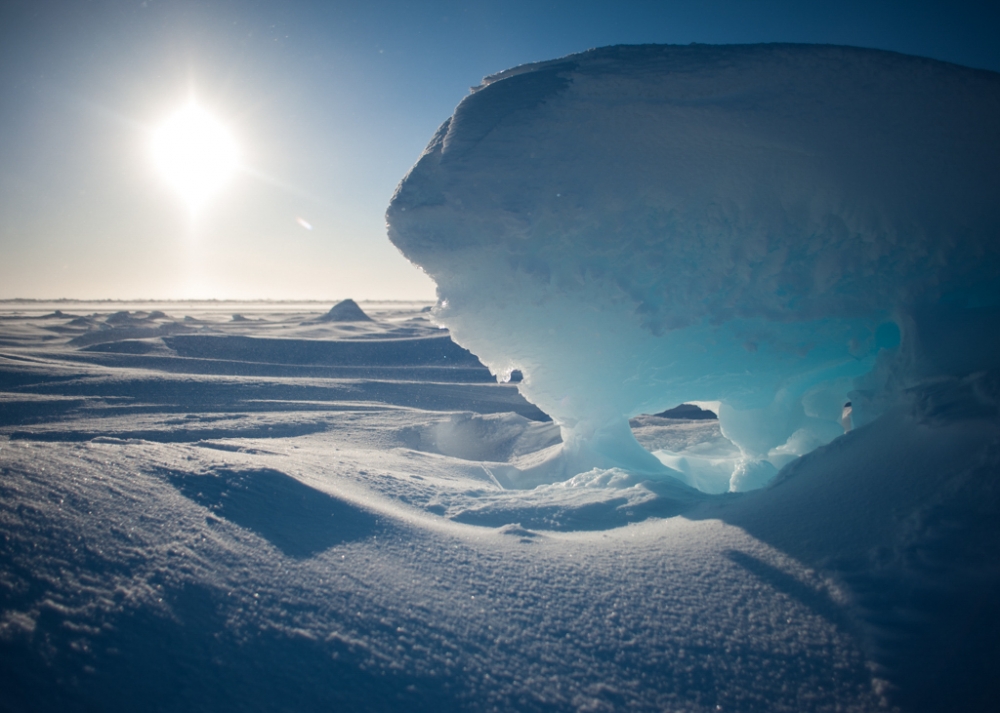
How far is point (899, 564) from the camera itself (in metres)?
1.48

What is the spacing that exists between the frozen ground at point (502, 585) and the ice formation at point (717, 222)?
0.88 m

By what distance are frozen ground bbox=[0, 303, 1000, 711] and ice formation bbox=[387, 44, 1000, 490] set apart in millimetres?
877

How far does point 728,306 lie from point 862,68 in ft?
4.32

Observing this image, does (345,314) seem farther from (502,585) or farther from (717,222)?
(502,585)

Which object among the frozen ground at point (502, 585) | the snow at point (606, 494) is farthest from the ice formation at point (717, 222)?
the frozen ground at point (502, 585)

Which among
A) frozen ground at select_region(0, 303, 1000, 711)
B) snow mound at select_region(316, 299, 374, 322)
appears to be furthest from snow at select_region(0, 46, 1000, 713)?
snow mound at select_region(316, 299, 374, 322)

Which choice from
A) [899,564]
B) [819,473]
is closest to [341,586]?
[899,564]

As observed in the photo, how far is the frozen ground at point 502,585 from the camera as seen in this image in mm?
1081

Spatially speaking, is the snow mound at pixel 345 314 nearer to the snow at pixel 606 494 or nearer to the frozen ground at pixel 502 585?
the snow at pixel 606 494

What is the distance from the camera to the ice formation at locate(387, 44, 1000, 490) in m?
2.38

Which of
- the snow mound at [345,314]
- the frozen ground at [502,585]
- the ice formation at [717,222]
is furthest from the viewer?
the snow mound at [345,314]

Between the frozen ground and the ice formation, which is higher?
the ice formation

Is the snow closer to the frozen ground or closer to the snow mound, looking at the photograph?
the frozen ground

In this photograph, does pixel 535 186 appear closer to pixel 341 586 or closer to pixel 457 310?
pixel 457 310
